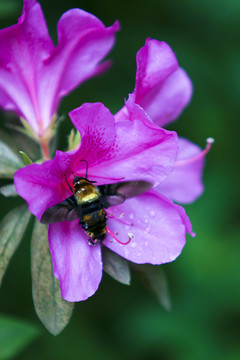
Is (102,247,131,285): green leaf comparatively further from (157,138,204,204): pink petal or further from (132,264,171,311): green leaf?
(157,138,204,204): pink petal

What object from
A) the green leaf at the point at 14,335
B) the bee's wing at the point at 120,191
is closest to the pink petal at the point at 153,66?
the bee's wing at the point at 120,191

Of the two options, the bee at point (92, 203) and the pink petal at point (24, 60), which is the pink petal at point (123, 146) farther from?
the pink petal at point (24, 60)

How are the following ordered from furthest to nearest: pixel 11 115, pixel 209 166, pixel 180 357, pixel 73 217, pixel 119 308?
pixel 209 166 < pixel 119 308 < pixel 180 357 < pixel 11 115 < pixel 73 217

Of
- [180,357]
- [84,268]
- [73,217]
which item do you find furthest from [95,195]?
[180,357]

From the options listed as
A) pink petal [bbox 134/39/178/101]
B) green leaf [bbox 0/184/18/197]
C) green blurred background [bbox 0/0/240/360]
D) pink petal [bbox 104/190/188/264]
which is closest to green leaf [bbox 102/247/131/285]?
pink petal [bbox 104/190/188/264]

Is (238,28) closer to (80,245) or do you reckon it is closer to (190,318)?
(190,318)

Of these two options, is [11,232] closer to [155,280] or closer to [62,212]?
[62,212]
